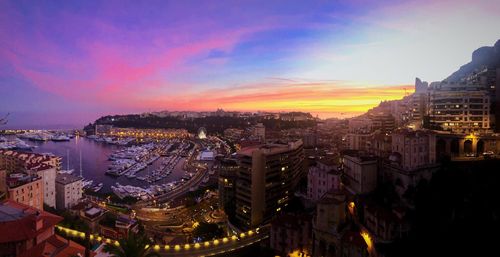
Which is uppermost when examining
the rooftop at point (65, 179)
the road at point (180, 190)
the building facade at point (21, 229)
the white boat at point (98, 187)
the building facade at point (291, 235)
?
the building facade at point (21, 229)

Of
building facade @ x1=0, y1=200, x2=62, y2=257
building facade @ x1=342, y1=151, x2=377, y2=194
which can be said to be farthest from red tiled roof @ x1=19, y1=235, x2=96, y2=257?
building facade @ x1=342, y1=151, x2=377, y2=194

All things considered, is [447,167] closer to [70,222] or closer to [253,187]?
[253,187]

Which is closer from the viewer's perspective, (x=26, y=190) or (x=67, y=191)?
(x=26, y=190)

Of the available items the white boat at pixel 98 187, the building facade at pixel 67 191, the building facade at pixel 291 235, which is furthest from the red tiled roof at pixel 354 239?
the white boat at pixel 98 187

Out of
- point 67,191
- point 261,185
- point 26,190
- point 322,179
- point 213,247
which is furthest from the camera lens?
point 67,191

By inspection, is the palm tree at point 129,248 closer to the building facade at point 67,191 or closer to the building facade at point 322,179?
the building facade at point 322,179

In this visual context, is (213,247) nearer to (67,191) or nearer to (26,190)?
(26,190)

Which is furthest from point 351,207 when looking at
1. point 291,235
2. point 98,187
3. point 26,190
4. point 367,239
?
point 98,187

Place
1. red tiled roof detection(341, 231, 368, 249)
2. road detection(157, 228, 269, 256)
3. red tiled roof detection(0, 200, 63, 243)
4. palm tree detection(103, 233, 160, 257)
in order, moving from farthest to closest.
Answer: road detection(157, 228, 269, 256), red tiled roof detection(341, 231, 368, 249), red tiled roof detection(0, 200, 63, 243), palm tree detection(103, 233, 160, 257)

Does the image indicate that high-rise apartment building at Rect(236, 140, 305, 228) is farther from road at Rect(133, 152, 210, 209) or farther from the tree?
road at Rect(133, 152, 210, 209)
